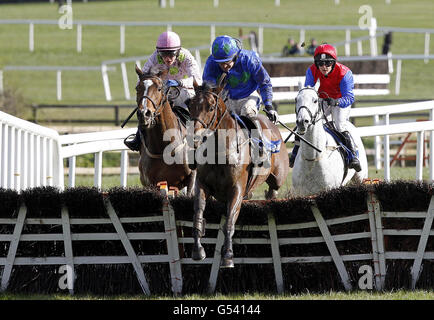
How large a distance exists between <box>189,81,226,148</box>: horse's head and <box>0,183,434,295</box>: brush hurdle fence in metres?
0.60

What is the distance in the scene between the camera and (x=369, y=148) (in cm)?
1677

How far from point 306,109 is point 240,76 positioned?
683 mm

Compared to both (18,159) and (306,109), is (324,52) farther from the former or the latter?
(18,159)

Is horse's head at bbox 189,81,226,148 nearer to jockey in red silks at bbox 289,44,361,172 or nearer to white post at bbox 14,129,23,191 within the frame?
white post at bbox 14,129,23,191

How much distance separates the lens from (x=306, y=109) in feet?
28.3

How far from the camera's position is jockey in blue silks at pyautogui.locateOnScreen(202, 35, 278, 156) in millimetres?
7983

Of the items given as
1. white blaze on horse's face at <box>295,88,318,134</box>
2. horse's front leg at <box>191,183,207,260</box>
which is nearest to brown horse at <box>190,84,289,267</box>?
horse's front leg at <box>191,183,207,260</box>

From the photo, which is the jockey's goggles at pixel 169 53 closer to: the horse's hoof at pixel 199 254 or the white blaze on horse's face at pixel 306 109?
the white blaze on horse's face at pixel 306 109

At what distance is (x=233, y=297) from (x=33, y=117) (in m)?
13.1

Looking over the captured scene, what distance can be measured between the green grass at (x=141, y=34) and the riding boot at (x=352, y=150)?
12256 mm

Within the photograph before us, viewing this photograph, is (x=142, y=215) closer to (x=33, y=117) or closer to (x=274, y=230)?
(x=274, y=230)

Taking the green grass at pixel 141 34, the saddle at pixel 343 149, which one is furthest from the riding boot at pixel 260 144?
the green grass at pixel 141 34

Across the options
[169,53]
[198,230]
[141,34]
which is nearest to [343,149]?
[169,53]

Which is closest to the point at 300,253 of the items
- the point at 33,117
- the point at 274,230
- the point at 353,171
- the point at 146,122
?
the point at 274,230
